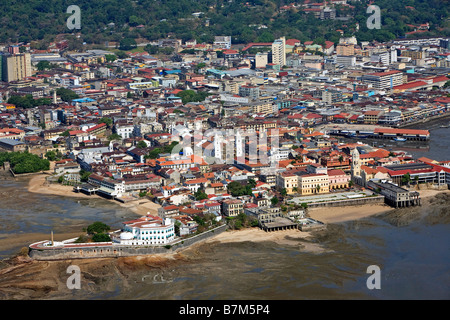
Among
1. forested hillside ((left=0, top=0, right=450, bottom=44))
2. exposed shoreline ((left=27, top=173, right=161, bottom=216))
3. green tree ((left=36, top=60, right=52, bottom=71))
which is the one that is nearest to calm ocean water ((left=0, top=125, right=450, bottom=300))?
exposed shoreline ((left=27, top=173, right=161, bottom=216))

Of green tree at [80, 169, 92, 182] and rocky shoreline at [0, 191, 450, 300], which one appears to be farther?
green tree at [80, 169, 92, 182]

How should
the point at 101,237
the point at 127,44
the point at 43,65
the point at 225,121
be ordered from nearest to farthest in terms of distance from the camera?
the point at 101,237
the point at 225,121
the point at 43,65
the point at 127,44

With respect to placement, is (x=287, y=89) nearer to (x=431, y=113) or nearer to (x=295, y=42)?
(x=431, y=113)

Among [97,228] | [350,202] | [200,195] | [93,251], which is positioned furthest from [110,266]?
[350,202]

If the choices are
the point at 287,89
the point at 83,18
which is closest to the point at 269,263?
the point at 287,89

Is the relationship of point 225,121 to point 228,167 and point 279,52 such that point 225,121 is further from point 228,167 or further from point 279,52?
point 279,52

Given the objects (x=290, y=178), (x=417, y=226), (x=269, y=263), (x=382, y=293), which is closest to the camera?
(x=382, y=293)

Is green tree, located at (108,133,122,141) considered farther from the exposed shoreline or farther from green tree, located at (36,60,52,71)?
green tree, located at (36,60,52,71)
